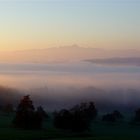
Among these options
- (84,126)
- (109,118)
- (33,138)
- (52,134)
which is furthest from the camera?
(109,118)

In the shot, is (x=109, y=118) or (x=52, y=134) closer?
(x=52, y=134)

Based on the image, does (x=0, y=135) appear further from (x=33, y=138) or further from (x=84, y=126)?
(x=84, y=126)

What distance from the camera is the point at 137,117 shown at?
154m

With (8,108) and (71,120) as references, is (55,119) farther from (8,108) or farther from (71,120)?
(8,108)

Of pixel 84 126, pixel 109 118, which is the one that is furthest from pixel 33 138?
pixel 109 118

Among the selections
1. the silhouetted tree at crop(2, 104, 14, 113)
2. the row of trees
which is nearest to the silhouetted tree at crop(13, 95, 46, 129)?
the row of trees

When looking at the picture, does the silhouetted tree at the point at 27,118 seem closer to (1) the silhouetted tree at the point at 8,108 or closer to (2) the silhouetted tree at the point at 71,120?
(2) the silhouetted tree at the point at 71,120

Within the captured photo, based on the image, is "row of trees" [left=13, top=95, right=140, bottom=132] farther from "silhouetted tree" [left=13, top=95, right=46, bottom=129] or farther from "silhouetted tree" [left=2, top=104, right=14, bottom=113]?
"silhouetted tree" [left=2, top=104, right=14, bottom=113]

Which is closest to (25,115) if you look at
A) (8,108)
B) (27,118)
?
(27,118)

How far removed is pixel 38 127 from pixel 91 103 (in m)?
52.1

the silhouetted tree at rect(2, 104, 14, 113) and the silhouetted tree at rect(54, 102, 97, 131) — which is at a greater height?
the silhouetted tree at rect(2, 104, 14, 113)

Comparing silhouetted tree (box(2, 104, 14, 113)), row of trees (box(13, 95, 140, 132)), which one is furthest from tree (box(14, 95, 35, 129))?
silhouetted tree (box(2, 104, 14, 113))

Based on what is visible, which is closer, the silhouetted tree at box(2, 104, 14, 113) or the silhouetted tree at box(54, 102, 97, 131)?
the silhouetted tree at box(54, 102, 97, 131)

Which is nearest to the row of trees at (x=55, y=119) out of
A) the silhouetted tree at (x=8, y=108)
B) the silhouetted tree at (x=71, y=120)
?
the silhouetted tree at (x=71, y=120)
